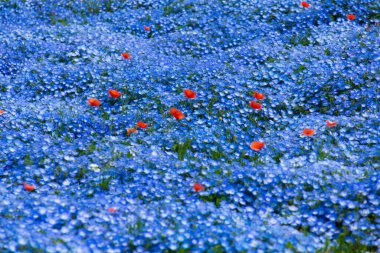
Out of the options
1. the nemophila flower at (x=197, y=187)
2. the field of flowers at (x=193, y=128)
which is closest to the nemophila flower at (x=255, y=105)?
the field of flowers at (x=193, y=128)

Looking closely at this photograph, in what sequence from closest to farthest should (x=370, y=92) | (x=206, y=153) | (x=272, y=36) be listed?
(x=206, y=153)
(x=370, y=92)
(x=272, y=36)

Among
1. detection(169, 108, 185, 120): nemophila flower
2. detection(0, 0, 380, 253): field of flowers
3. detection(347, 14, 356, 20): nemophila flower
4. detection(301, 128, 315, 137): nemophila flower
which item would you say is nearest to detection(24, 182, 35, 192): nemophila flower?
detection(0, 0, 380, 253): field of flowers

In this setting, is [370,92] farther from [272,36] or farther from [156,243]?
[156,243]

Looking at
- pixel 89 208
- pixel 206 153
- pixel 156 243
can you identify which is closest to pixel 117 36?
pixel 206 153

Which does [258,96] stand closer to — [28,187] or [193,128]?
[193,128]

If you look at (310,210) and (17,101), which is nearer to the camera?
(310,210)

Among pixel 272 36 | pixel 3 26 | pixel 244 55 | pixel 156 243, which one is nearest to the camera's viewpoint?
pixel 156 243

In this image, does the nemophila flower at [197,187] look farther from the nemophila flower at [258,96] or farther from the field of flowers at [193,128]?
the nemophila flower at [258,96]

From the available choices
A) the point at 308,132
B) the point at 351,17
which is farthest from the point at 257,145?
the point at 351,17
